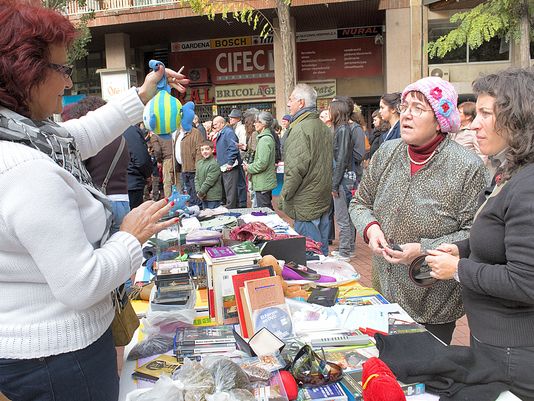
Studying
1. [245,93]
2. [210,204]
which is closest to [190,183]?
[210,204]

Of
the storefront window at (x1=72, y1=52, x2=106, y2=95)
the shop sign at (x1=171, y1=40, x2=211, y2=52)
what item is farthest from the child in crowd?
the storefront window at (x1=72, y1=52, x2=106, y2=95)

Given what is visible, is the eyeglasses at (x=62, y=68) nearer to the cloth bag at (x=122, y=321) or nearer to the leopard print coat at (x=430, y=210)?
the cloth bag at (x=122, y=321)

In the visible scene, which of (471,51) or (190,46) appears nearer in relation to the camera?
(471,51)

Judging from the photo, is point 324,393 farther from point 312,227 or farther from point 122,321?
point 312,227

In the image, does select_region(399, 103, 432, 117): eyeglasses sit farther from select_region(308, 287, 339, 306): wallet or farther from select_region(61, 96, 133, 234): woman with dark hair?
select_region(61, 96, 133, 234): woman with dark hair

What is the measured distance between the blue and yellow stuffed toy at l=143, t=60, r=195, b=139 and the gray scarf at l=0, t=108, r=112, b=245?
2.68 feet

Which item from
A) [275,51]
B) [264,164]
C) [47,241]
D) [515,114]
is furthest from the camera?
[275,51]

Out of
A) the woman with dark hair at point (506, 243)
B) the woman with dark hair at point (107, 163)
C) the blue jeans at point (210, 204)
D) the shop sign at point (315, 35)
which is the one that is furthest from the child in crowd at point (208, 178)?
the shop sign at point (315, 35)

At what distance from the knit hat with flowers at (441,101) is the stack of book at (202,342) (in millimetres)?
1357

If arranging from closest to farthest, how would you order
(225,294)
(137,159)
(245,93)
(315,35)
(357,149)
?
(225,294) < (137,159) < (357,149) < (315,35) < (245,93)

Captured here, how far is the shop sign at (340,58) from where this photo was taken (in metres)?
17.4

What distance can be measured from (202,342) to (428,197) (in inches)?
48.5

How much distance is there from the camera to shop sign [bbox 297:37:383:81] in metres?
17.4

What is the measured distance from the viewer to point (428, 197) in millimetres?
2277
